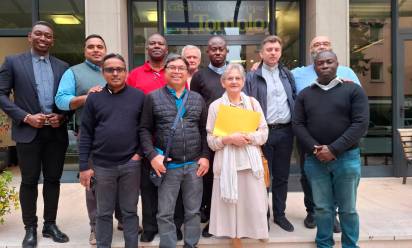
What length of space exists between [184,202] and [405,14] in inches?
236

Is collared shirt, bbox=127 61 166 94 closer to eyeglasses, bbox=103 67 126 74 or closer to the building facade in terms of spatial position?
eyeglasses, bbox=103 67 126 74

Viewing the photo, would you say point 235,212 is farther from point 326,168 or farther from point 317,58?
point 317,58

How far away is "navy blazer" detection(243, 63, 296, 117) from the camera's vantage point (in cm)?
409

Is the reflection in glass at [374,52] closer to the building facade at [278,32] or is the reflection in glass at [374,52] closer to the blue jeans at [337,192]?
the building facade at [278,32]

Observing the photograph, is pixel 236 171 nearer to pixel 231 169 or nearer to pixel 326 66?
pixel 231 169

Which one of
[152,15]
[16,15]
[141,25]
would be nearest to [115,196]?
[141,25]

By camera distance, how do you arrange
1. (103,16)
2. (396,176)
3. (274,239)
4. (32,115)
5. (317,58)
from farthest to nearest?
(396,176), (103,16), (274,239), (32,115), (317,58)

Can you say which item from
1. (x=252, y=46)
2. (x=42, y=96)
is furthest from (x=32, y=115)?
(x=252, y=46)

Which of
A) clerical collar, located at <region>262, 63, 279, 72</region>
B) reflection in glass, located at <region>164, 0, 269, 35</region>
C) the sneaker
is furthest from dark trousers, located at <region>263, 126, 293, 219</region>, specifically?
reflection in glass, located at <region>164, 0, 269, 35</region>

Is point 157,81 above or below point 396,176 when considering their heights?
above

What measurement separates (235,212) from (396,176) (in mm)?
4990

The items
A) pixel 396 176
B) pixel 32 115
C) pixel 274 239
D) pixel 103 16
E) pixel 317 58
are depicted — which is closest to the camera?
pixel 317 58

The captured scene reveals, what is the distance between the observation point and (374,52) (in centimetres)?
736

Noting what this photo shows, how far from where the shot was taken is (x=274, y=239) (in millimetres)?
4059
